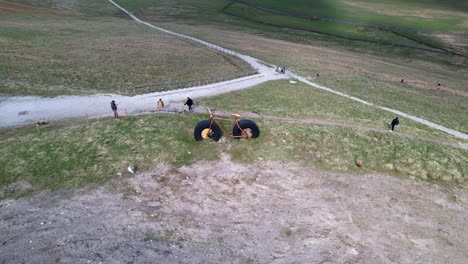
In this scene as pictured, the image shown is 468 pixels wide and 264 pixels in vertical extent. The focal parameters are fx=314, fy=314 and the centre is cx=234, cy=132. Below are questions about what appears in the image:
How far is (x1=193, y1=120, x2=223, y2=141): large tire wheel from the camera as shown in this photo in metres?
27.0

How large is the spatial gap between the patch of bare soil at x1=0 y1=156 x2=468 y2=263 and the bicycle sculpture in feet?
11.7

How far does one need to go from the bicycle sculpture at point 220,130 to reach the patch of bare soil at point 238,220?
357cm

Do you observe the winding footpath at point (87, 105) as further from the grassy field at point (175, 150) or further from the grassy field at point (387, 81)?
the grassy field at point (387, 81)

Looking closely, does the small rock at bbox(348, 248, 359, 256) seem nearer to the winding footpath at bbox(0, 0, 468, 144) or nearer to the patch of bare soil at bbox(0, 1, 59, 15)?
the winding footpath at bbox(0, 0, 468, 144)

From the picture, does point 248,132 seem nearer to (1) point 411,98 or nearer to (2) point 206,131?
(2) point 206,131

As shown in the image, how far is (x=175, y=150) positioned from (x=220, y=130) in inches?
171

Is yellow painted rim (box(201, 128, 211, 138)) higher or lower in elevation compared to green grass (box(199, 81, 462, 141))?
lower

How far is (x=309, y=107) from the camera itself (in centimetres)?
3669

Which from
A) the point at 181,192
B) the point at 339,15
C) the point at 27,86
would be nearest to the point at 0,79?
the point at 27,86

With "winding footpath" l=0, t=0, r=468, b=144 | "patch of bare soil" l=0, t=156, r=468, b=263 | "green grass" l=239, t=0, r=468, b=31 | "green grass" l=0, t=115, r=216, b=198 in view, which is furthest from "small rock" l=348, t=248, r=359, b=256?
"green grass" l=239, t=0, r=468, b=31

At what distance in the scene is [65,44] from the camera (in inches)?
2405

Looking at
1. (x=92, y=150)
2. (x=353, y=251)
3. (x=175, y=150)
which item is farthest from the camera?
(x=175, y=150)

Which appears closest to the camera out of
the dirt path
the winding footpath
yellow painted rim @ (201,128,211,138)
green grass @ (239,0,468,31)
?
yellow painted rim @ (201,128,211,138)

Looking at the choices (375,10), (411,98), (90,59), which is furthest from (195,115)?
(375,10)
